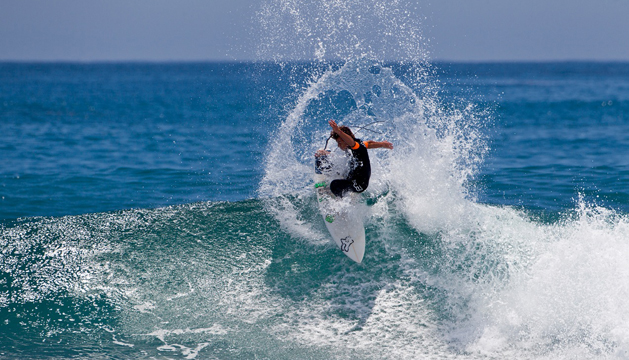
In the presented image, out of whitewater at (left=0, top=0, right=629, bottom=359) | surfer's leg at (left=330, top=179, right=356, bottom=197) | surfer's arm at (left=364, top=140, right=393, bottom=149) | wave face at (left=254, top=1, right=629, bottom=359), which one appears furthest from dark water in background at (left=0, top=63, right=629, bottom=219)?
surfer's leg at (left=330, top=179, right=356, bottom=197)

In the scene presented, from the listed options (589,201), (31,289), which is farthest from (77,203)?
(589,201)

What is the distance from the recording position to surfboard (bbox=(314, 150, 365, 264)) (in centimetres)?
746

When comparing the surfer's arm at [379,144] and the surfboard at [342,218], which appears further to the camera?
the surfer's arm at [379,144]

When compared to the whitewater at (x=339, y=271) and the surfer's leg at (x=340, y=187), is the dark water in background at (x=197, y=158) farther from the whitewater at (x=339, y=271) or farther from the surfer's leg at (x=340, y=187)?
the surfer's leg at (x=340, y=187)

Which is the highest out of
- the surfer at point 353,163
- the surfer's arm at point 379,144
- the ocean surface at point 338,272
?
the surfer's arm at point 379,144

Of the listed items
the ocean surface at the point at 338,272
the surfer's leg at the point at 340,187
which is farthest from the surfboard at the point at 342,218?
the ocean surface at the point at 338,272

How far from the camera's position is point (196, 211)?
9.34m

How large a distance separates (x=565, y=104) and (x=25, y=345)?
132 ft

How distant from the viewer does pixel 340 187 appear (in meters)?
7.53

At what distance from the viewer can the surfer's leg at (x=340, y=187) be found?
7.51 meters

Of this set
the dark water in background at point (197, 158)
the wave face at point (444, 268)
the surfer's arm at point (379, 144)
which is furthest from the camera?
the dark water in background at point (197, 158)

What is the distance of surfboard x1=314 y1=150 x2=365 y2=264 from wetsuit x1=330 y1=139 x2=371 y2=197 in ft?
0.54

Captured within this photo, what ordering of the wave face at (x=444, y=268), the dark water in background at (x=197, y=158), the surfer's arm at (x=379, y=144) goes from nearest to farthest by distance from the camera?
the wave face at (x=444, y=268) → the surfer's arm at (x=379, y=144) → the dark water in background at (x=197, y=158)

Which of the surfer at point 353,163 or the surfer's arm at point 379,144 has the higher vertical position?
the surfer's arm at point 379,144
